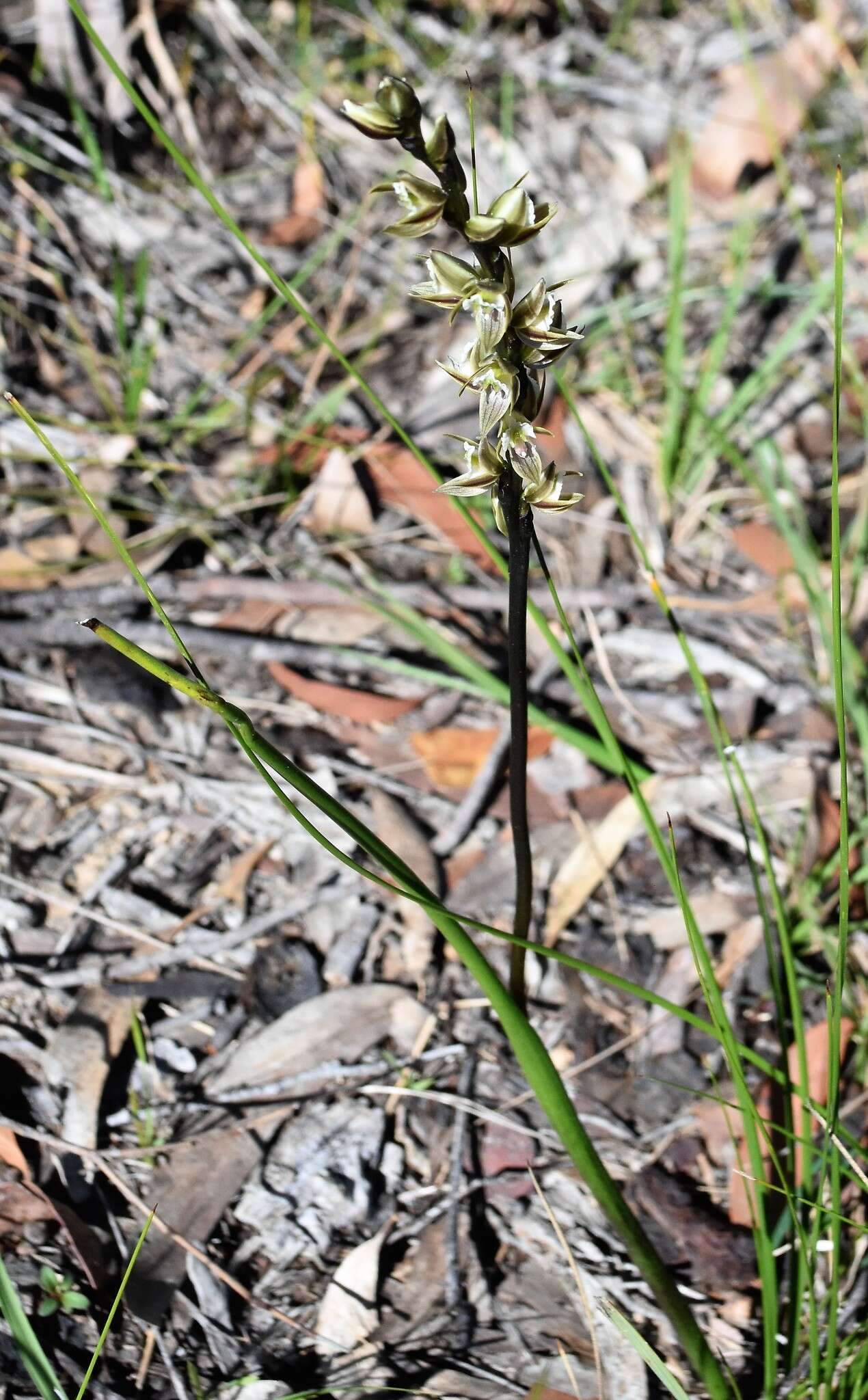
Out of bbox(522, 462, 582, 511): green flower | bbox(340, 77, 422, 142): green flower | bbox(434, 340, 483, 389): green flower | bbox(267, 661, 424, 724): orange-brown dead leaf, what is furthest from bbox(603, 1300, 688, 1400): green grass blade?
bbox(267, 661, 424, 724): orange-brown dead leaf

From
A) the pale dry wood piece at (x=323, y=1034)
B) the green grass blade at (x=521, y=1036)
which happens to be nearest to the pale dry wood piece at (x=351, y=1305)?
the pale dry wood piece at (x=323, y=1034)

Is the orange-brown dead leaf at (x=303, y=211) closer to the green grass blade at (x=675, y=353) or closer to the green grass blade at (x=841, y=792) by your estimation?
the green grass blade at (x=675, y=353)

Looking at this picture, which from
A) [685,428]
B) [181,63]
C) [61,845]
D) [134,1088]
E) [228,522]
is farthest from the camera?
[181,63]

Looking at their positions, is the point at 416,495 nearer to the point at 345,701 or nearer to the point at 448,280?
the point at 345,701

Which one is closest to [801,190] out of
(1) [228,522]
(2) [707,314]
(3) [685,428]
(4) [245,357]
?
(2) [707,314]

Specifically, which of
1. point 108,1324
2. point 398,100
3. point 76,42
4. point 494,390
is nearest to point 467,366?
point 494,390

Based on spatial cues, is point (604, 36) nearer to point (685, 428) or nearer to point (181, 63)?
point (181, 63)
